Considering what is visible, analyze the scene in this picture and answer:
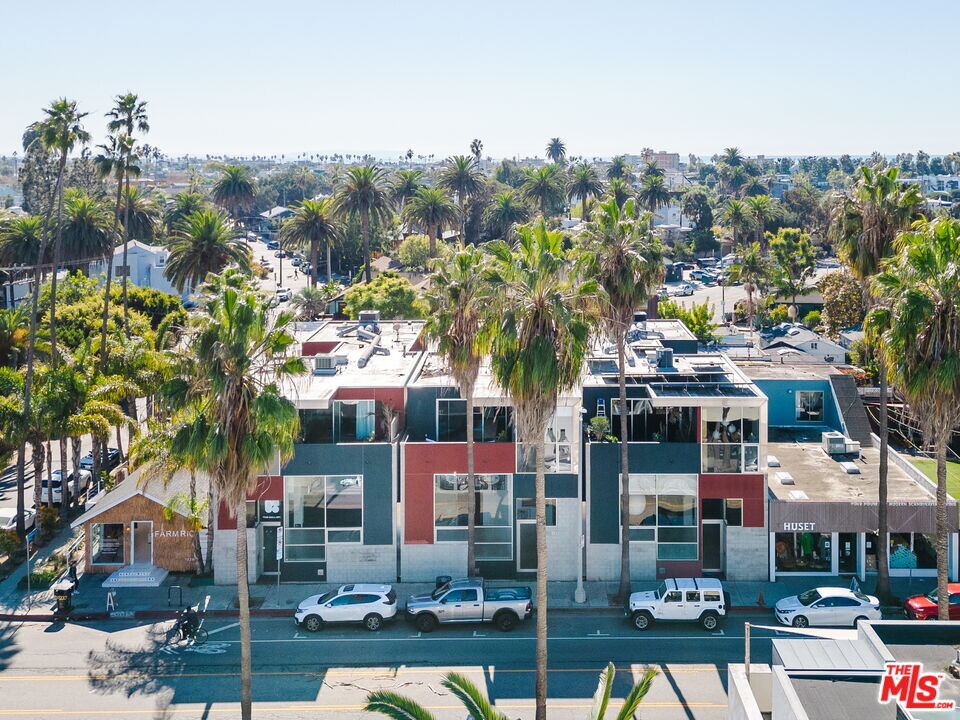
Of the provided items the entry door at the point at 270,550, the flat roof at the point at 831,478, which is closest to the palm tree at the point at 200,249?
the entry door at the point at 270,550

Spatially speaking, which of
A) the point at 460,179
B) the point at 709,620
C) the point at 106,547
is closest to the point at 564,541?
the point at 709,620

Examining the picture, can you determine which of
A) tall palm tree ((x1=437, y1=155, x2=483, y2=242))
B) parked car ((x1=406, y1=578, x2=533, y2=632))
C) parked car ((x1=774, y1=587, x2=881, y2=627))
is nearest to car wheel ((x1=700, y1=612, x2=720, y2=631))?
parked car ((x1=774, y1=587, x2=881, y2=627))

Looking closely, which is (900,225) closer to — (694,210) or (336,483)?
(336,483)

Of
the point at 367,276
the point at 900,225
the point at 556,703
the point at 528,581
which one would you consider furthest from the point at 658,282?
the point at 367,276

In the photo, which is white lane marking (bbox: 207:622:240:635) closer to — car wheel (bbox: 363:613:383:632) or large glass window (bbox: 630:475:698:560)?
car wheel (bbox: 363:613:383:632)

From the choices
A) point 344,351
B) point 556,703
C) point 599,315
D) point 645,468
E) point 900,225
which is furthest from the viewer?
point 344,351

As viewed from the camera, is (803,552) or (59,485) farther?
(59,485)

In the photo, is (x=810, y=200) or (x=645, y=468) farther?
(x=810, y=200)

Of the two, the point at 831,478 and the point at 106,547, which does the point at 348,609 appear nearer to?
the point at 106,547

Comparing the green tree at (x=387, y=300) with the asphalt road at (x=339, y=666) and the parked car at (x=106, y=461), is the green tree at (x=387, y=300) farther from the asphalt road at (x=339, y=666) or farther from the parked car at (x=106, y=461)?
the asphalt road at (x=339, y=666)
